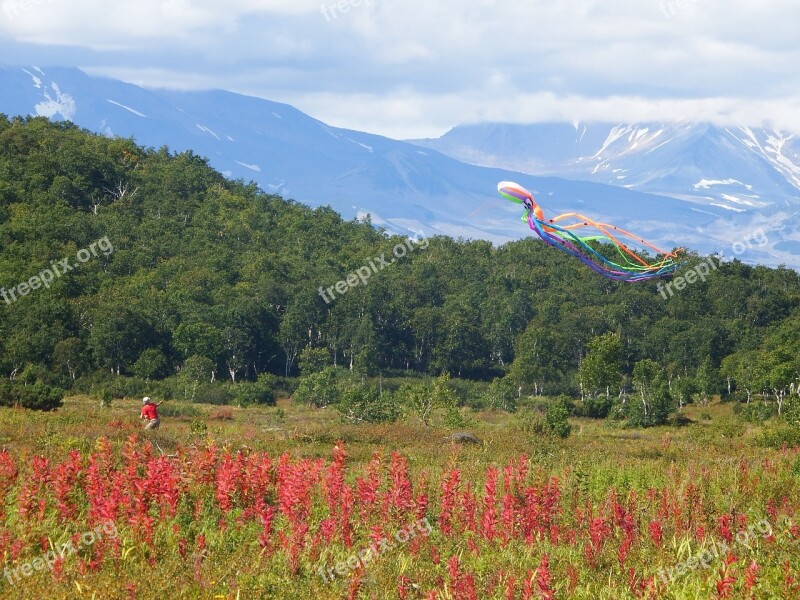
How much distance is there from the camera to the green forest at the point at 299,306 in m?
57.3

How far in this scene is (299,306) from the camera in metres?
73.9

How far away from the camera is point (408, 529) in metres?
11.3

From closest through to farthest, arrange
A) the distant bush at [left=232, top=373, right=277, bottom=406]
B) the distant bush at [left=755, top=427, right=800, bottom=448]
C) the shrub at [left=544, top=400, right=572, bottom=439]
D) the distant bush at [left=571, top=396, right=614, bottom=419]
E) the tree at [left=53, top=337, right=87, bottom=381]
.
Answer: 1. the distant bush at [left=755, top=427, right=800, bottom=448]
2. the shrub at [left=544, top=400, right=572, bottom=439]
3. the distant bush at [left=571, top=396, right=614, bottom=419]
4. the distant bush at [left=232, top=373, right=277, bottom=406]
5. the tree at [left=53, top=337, right=87, bottom=381]

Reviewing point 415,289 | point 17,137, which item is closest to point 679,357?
point 415,289

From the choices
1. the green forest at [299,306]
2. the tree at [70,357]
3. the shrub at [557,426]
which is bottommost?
the shrub at [557,426]

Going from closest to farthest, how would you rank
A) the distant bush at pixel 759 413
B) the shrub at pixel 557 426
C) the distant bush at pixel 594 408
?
the shrub at pixel 557 426 < the distant bush at pixel 759 413 < the distant bush at pixel 594 408

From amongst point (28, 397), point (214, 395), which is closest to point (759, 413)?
point (214, 395)

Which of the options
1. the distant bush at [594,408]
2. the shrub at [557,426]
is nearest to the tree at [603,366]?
the distant bush at [594,408]

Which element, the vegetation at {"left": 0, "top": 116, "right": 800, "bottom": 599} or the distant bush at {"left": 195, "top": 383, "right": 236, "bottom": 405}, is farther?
the distant bush at {"left": 195, "top": 383, "right": 236, "bottom": 405}

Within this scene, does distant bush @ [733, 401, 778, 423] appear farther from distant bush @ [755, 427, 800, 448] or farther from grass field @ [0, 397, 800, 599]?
grass field @ [0, 397, 800, 599]

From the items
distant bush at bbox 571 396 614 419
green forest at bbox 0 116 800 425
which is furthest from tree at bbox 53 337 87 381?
distant bush at bbox 571 396 614 419

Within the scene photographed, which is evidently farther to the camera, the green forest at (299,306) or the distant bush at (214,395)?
the green forest at (299,306)

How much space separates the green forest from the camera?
5734 centimetres

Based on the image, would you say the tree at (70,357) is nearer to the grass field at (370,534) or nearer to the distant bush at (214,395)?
the distant bush at (214,395)
